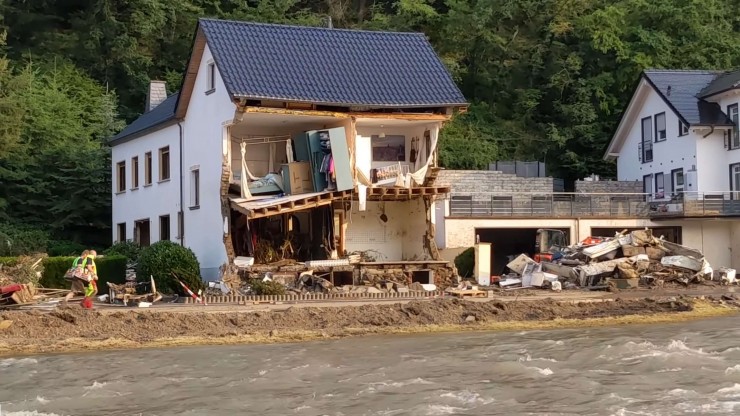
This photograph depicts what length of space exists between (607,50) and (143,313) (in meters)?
35.9

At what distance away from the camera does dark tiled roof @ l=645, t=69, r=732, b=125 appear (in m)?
45.8

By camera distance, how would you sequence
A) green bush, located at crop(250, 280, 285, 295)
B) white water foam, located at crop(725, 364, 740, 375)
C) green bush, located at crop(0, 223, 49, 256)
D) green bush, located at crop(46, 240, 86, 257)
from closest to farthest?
white water foam, located at crop(725, 364, 740, 375), green bush, located at crop(250, 280, 285, 295), green bush, located at crop(0, 223, 49, 256), green bush, located at crop(46, 240, 86, 257)

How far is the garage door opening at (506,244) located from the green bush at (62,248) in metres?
16.5

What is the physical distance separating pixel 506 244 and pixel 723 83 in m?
11.5

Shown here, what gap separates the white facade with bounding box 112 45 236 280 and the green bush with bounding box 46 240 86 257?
2308mm

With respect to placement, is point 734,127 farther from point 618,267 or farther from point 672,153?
point 618,267

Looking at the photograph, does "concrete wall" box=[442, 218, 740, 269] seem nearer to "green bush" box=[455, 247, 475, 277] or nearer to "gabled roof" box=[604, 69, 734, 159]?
"green bush" box=[455, 247, 475, 277]

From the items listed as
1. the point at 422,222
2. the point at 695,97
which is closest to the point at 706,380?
the point at 422,222

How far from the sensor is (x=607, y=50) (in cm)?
5619

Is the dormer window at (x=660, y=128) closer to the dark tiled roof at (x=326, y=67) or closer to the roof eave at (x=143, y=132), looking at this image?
the dark tiled roof at (x=326, y=67)

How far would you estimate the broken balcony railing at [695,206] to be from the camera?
138 ft

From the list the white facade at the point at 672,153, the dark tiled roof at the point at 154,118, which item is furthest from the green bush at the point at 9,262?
the white facade at the point at 672,153

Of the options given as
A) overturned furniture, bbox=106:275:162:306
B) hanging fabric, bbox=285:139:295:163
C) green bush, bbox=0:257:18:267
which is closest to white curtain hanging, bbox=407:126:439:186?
hanging fabric, bbox=285:139:295:163

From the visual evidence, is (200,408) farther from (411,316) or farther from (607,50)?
(607,50)
